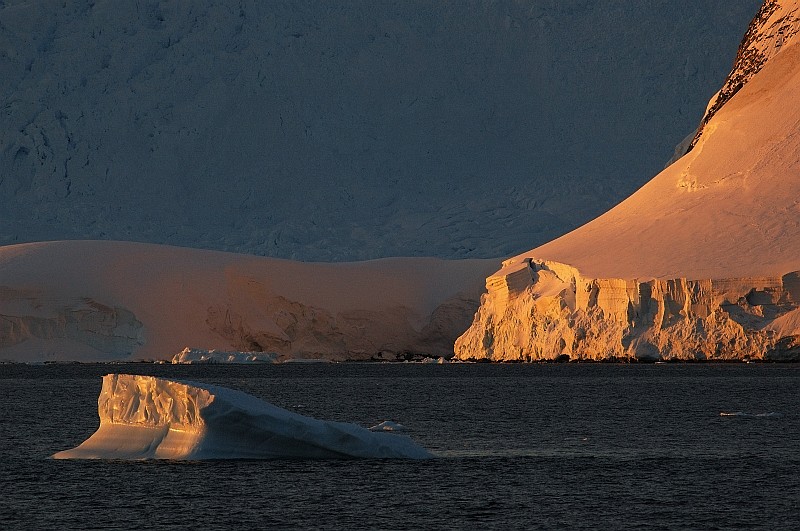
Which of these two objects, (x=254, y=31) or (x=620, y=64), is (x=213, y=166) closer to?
(x=254, y=31)

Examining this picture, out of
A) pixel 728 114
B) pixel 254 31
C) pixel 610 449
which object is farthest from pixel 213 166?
pixel 610 449

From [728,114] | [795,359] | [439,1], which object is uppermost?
[439,1]

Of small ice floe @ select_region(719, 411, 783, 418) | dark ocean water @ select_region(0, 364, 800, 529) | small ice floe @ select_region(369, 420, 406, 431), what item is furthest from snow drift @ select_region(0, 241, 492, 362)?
small ice floe @ select_region(369, 420, 406, 431)

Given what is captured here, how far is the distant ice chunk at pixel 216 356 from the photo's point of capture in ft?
211

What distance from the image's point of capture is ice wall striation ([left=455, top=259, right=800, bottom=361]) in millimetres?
51188

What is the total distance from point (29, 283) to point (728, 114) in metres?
31.9

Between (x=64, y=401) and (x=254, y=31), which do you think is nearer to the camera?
(x=64, y=401)

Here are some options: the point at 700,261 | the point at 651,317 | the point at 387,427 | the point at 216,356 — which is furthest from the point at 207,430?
the point at 216,356

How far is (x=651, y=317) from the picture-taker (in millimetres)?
53281

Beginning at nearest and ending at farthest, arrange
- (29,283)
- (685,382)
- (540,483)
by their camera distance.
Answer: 1. (540,483)
2. (685,382)
3. (29,283)

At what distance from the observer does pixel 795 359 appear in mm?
52281

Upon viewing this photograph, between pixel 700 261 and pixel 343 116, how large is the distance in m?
47.6

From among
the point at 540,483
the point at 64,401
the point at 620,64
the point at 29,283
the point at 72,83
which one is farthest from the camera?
the point at 620,64

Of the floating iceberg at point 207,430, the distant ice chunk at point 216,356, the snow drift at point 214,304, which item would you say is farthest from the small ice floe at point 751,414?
the snow drift at point 214,304
